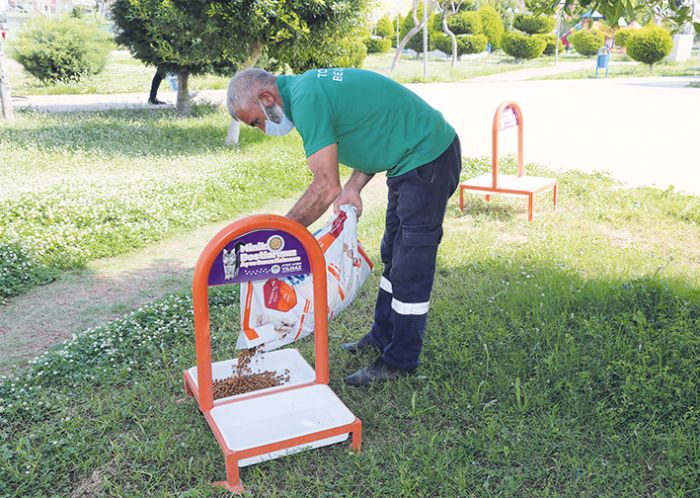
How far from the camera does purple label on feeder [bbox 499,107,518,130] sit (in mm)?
7108

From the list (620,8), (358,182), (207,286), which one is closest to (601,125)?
(620,8)

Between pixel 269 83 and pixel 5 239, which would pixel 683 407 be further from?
pixel 5 239

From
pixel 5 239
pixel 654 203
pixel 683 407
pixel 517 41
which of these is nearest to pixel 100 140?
pixel 5 239

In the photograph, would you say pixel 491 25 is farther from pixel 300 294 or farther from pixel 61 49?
pixel 300 294

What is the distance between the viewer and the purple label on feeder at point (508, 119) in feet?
23.3

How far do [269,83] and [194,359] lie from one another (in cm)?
174

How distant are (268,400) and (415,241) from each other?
1.01m

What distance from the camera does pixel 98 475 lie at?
9.89 ft

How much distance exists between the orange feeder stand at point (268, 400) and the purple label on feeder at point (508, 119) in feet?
14.6

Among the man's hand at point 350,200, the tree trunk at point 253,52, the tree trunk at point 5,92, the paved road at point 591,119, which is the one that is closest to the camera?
the man's hand at point 350,200

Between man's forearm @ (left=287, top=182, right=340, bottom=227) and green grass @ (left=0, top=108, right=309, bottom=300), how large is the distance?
321 centimetres

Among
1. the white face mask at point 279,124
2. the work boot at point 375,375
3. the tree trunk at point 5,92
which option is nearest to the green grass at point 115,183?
the tree trunk at point 5,92

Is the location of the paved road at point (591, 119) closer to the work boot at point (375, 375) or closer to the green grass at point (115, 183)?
the green grass at point (115, 183)

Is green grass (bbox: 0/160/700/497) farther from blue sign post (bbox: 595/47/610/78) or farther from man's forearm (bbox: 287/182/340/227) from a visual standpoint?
blue sign post (bbox: 595/47/610/78)
